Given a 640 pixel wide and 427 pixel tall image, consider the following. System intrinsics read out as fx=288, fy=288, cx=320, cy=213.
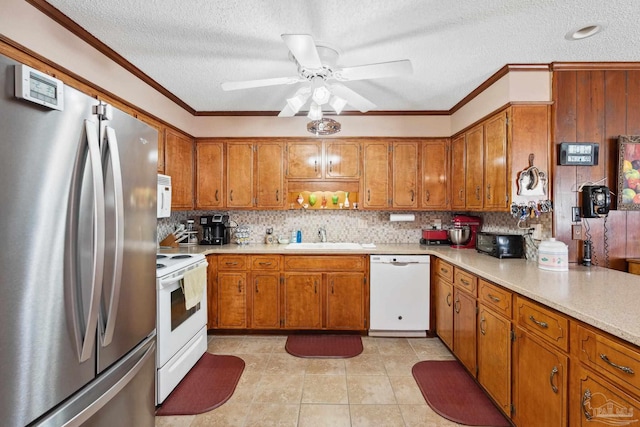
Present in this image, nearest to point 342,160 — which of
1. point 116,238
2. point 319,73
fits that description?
point 319,73

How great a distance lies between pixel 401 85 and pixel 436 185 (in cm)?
134

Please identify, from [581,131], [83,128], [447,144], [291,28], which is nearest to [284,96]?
[291,28]

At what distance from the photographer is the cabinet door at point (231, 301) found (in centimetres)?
319

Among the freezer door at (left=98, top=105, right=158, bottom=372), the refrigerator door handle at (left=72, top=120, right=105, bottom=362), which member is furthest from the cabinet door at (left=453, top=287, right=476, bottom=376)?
the refrigerator door handle at (left=72, top=120, right=105, bottom=362)

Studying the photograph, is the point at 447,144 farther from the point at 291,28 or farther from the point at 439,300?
the point at 291,28

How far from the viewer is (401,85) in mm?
2752

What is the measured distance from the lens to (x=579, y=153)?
7.32 feet

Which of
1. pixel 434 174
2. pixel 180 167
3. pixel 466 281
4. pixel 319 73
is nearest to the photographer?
pixel 319 73

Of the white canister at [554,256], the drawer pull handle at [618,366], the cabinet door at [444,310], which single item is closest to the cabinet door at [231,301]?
the cabinet door at [444,310]

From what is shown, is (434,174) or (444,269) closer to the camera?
(444,269)

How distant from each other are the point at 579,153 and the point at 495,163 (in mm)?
557

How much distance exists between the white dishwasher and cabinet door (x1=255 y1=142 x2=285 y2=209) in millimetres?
1370

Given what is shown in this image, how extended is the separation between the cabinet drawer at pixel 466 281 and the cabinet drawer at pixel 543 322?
21.2 inches

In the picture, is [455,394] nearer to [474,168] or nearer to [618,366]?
[618,366]
